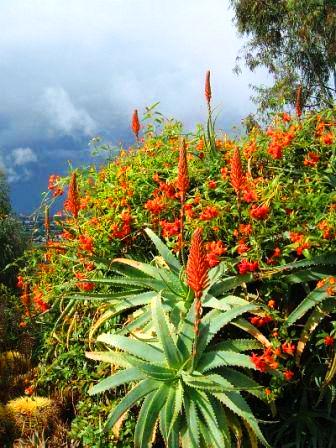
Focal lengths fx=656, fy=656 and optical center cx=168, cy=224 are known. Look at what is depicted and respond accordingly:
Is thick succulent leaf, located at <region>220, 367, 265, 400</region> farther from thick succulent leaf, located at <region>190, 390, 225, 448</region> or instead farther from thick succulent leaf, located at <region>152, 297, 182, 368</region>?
thick succulent leaf, located at <region>152, 297, 182, 368</region>

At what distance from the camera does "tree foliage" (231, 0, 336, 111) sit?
24.0 meters

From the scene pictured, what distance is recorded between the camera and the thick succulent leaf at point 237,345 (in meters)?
3.77

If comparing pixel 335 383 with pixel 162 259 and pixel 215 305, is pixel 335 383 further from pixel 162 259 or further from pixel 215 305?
pixel 162 259

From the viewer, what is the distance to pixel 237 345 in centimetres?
379

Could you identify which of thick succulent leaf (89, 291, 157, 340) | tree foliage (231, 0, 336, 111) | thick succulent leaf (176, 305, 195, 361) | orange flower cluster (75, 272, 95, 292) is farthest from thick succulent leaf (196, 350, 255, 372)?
tree foliage (231, 0, 336, 111)

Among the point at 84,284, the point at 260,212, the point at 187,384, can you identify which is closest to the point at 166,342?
the point at 187,384

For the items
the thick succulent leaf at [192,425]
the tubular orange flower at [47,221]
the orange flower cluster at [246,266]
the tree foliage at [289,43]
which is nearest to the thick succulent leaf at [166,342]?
the thick succulent leaf at [192,425]

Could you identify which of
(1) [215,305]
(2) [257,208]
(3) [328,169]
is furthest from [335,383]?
(3) [328,169]

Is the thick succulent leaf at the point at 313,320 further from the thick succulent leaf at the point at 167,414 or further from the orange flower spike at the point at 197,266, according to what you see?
the orange flower spike at the point at 197,266

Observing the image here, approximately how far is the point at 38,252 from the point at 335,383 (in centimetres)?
271

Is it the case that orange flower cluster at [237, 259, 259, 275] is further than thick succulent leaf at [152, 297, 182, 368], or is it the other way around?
orange flower cluster at [237, 259, 259, 275]

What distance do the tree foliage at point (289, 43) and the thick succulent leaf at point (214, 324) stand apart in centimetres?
2077

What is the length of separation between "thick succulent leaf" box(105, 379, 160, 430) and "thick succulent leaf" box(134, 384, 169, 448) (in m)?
0.04

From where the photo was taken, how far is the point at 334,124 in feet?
16.3
